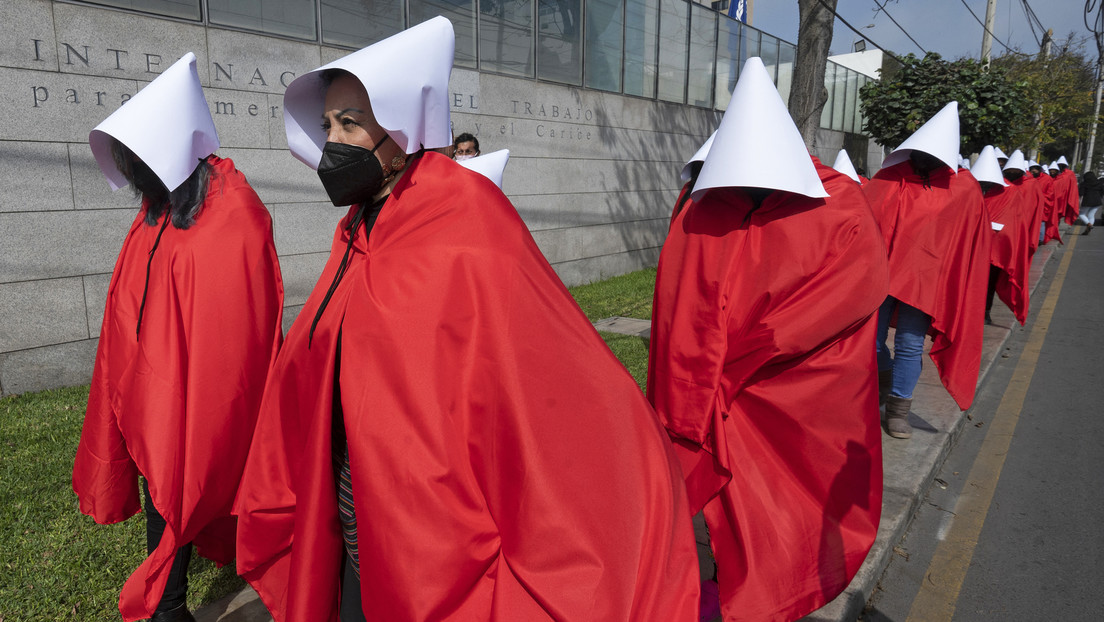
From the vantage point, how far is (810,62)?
669 centimetres

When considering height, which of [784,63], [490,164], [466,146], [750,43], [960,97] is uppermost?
[750,43]

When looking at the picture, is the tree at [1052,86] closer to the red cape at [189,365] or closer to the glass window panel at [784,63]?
the glass window panel at [784,63]

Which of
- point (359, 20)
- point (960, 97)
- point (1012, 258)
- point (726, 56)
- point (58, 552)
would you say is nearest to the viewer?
point (58, 552)

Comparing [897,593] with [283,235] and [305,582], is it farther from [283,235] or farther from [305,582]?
[283,235]

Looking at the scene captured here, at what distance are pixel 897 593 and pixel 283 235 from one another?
18.5 ft

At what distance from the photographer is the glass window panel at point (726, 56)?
13.6m

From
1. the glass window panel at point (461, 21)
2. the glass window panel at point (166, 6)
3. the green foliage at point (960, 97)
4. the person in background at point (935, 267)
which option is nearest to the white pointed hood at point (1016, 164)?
the green foliage at point (960, 97)

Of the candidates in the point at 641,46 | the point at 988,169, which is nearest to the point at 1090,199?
the point at 641,46

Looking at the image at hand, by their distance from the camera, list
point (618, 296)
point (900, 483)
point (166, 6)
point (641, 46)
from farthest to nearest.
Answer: point (641, 46) < point (618, 296) < point (166, 6) < point (900, 483)

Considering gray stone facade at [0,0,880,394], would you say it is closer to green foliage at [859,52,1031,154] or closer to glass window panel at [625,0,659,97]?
glass window panel at [625,0,659,97]

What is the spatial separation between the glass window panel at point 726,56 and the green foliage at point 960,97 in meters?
2.79

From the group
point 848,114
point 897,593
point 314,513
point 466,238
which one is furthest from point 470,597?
point 848,114

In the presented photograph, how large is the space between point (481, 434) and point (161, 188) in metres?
1.74

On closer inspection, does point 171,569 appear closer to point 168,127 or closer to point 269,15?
point 168,127
